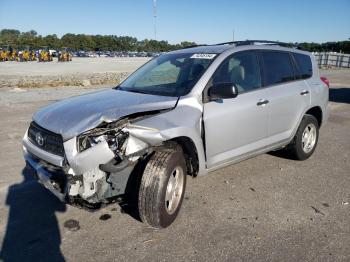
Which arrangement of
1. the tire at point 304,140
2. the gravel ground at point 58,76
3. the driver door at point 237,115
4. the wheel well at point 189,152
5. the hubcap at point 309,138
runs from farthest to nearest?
the gravel ground at point 58,76 < the hubcap at point 309,138 < the tire at point 304,140 < the driver door at point 237,115 < the wheel well at point 189,152

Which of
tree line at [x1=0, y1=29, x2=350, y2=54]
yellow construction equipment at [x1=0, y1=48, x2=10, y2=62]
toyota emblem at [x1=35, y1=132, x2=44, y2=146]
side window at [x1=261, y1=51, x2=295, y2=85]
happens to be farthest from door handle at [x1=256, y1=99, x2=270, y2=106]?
tree line at [x1=0, y1=29, x2=350, y2=54]

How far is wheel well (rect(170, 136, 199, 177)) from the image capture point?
3683 mm

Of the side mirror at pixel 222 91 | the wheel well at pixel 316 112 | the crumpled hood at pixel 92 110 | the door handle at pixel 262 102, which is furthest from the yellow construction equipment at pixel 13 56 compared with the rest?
the side mirror at pixel 222 91

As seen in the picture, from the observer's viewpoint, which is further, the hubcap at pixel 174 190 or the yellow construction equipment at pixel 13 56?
the yellow construction equipment at pixel 13 56

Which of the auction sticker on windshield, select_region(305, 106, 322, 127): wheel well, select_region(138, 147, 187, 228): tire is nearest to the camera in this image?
select_region(138, 147, 187, 228): tire

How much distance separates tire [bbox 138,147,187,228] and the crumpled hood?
0.51m

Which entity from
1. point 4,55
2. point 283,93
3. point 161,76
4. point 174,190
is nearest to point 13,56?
point 4,55

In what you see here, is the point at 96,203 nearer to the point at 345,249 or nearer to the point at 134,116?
the point at 134,116

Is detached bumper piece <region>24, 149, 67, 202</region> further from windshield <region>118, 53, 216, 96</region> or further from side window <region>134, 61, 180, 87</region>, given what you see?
side window <region>134, 61, 180, 87</region>

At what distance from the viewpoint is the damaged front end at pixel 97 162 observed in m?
3.04

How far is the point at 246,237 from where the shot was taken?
3359mm

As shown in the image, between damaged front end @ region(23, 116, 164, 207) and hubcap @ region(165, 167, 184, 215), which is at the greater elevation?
damaged front end @ region(23, 116, 164, 207)

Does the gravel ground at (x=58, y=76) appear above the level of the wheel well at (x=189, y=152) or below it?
below

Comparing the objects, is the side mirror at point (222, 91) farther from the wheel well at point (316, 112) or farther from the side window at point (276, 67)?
the wheel well at point (316, 112)
